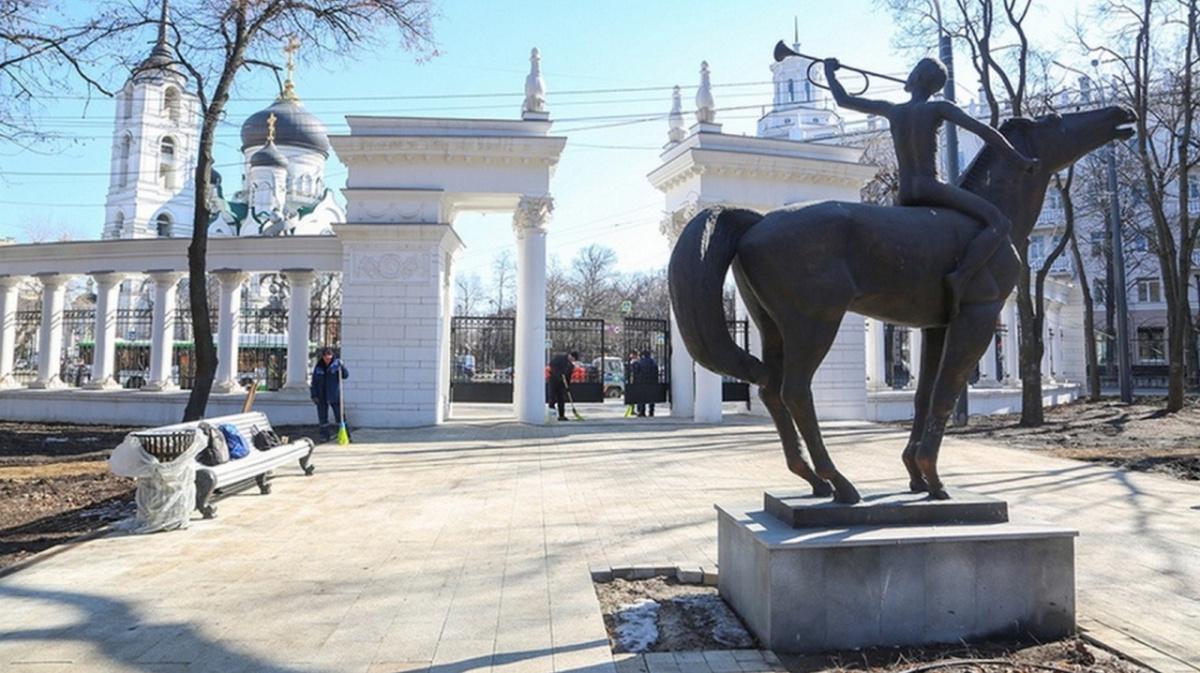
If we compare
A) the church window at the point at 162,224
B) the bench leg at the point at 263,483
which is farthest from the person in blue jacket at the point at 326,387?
the church window at the point at 162,224

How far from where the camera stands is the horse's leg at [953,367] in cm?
461

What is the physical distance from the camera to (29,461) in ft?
39.5

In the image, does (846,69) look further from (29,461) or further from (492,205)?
(492,205)

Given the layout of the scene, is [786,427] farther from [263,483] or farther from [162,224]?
[162,224]

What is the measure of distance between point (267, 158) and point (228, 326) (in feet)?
151

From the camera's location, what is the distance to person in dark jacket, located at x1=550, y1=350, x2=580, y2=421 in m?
20.2

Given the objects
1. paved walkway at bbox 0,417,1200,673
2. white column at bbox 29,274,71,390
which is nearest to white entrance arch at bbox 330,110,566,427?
paved walkway at bbox 0,417,1200,673

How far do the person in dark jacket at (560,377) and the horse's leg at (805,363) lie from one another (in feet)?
51.7

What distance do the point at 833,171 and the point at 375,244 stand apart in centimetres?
1339

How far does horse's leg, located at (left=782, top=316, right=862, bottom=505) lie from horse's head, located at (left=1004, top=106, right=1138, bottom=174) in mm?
2077

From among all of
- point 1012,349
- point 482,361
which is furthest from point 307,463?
point 1012,349

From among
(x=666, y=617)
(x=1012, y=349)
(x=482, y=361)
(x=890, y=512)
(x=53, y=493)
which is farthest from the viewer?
(x=1012, y=349)

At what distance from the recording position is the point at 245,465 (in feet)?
27.2

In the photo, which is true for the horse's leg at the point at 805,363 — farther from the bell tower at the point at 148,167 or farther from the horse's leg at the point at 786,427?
the bell tower at the point at 148,167
